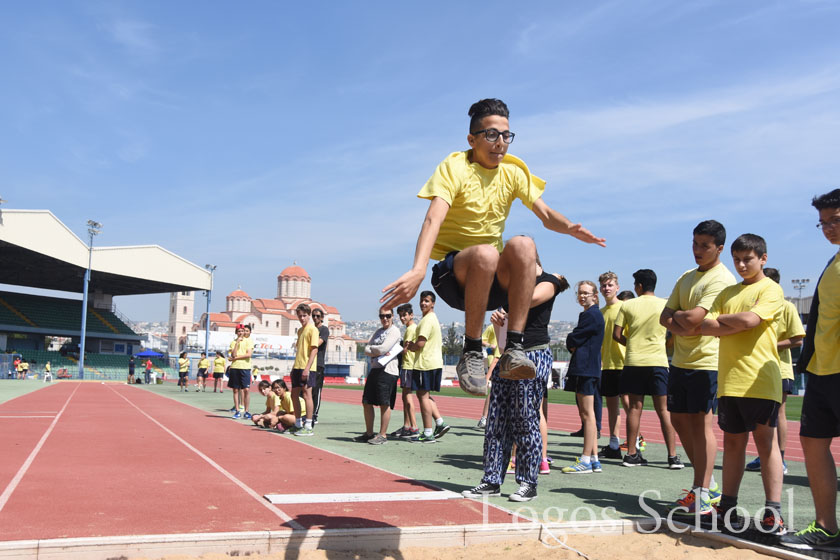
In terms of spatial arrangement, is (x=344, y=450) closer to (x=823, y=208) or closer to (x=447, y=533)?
(x=447, y=533)

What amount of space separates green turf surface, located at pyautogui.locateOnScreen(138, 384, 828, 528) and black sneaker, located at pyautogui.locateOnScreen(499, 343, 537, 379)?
1027 mm

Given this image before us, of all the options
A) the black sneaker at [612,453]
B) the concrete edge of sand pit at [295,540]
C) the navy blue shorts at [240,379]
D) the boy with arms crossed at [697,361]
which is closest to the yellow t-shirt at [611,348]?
the black sneaker at [612,453]

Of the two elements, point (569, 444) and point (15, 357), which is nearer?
point (569, 444)

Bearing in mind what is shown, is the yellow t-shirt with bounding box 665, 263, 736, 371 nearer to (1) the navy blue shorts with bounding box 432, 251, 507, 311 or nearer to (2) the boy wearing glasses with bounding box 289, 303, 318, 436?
(1) the navy blue shorts with bounding box 432, 251, 507, 311

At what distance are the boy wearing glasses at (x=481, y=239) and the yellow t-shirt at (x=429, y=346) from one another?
5.03 meters

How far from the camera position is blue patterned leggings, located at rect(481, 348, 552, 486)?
4.51m

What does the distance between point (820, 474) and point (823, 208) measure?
4.98 ft

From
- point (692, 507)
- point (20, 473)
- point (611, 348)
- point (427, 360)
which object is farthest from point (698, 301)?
point (20, 473)

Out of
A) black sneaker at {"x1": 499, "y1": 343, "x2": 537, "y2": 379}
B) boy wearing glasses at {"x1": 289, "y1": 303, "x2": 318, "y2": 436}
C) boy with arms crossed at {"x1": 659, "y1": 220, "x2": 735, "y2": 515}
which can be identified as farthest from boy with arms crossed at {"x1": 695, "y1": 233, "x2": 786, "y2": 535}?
boy wearing glasses at {"x1": 289, "y1": 303, "x2": 318, "y2": 436}

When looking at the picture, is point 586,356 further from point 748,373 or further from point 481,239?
point 481,239

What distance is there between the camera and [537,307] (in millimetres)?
4598

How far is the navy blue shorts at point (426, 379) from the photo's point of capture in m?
8.96

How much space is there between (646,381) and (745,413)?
2.82 metres

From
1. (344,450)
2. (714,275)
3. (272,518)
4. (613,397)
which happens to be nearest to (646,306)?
(613,397)
